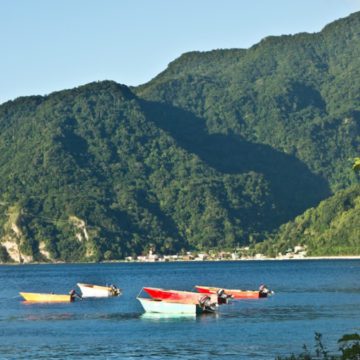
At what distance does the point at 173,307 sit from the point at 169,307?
70 cm

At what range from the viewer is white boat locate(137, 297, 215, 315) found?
130375mm

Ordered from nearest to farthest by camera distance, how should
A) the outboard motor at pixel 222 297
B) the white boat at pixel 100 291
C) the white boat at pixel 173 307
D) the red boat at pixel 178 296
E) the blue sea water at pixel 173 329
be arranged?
the blue sea water at pixel 173 329 → the white boat at pixel 173 307 → the red boat at pixel 178 296 → the outboard motor at pixel 222 297 → the white boat at pixel 100 291

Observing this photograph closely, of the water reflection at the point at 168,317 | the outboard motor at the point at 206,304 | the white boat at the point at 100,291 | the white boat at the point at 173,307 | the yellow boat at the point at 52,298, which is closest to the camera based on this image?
the water reflection at the point at 168,317

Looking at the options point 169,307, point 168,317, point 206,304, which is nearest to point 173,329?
point 168,317

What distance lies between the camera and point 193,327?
11600cm

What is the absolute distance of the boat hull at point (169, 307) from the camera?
130375 mm

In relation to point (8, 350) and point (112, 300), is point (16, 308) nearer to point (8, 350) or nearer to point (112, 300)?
point (112, 300)

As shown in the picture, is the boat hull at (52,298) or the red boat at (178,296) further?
the boat hull at (52,298)

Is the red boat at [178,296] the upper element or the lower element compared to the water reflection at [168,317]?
upper

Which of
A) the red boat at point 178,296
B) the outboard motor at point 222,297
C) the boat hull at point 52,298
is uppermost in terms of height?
the red boat at point 178,296

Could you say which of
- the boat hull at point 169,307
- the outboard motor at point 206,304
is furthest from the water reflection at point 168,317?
the outboard motor at point 206,304

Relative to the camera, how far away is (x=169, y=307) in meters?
132

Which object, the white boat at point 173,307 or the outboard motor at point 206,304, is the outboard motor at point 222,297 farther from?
the outboard motor at point 206,304

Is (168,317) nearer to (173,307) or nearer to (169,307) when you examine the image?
(173,307)
